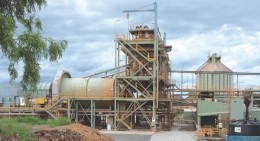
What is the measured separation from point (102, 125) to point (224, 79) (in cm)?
1847

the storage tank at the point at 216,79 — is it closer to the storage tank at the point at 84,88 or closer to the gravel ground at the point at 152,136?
the storage tank at the point at 84,88

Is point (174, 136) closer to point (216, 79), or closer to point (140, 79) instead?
point (140, 79)

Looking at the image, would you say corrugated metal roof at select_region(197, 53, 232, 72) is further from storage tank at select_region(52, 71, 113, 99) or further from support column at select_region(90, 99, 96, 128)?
support column at select_region(90, 99, 96, 128)

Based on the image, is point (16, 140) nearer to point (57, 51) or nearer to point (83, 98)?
point (57, 51)

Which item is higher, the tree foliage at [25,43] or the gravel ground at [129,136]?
the tree foliage at [25,43]

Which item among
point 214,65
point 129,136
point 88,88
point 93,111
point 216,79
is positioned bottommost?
point 129,136

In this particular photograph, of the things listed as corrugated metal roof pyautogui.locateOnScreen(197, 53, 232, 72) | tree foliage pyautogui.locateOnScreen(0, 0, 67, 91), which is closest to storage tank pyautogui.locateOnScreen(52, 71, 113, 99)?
corrugated metal roof pyautogui.locateOnScreen(197, 53, 232, 72)

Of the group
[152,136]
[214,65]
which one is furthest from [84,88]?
[214,65]

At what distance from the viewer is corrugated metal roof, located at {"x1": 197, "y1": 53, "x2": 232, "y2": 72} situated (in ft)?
217

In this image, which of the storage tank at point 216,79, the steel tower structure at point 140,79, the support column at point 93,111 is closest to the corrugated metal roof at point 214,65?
the storage tank at point 216,79

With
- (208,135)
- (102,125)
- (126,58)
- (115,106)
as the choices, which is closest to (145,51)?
(126,58)

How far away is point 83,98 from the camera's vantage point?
180 ft

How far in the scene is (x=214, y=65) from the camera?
67.0 metres

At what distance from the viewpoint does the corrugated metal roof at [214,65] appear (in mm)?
66250
